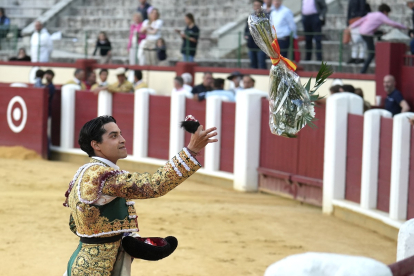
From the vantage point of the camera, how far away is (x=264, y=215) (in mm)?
8172

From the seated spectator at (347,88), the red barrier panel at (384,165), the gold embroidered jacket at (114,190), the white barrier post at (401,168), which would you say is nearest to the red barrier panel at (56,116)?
the seated spectator at (347,88)

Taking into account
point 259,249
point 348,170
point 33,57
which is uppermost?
point 33,57

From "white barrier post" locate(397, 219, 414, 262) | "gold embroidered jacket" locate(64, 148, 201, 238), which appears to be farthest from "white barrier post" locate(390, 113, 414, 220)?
"gold embroidered jacket" locate(64, 148, 201, 238)

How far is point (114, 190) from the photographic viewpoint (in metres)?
3.24

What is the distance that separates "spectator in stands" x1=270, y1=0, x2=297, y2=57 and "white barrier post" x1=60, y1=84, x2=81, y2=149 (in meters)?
3.22

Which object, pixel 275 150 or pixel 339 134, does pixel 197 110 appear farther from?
pixel 339 134

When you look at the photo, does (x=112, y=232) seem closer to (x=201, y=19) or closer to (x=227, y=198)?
(x=227, y=198)

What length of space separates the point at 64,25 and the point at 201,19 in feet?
11.2

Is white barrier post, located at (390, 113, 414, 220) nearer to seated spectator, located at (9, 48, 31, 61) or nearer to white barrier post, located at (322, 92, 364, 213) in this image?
white barrier post, located at (322, 92, 364, 213)

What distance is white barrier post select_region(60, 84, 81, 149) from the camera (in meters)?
12.2

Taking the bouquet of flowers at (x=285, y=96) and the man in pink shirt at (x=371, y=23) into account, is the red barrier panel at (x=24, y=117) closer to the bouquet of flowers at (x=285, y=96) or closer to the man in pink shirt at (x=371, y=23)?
the man in pink shirt at (x=371, y=23)

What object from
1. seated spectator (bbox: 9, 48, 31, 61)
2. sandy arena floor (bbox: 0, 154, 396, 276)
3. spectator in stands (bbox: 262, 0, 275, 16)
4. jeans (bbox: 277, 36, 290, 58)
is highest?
spectator in stands (bbox: 262, 0, 275, 16)

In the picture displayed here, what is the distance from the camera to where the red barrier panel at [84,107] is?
12039mm

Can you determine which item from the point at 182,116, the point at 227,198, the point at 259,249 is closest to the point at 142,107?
the point at 182,116
